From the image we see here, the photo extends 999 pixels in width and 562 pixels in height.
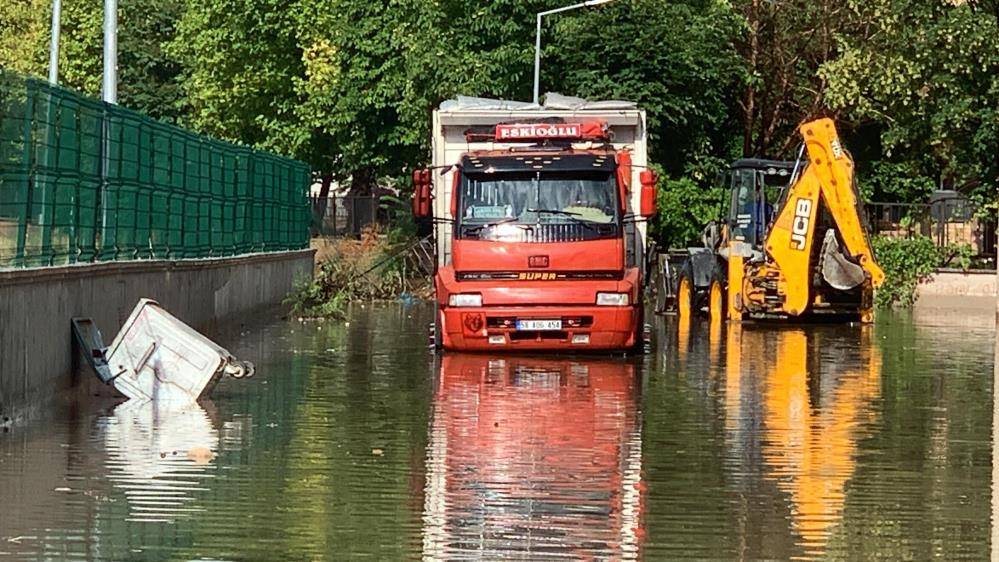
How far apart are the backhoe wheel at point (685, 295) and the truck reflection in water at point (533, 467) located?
14457 mm

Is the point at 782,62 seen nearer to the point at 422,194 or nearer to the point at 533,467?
the point at 422,194

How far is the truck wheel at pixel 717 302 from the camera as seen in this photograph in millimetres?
34969

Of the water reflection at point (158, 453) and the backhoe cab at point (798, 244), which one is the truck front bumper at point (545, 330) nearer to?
the water reflection at point (158, 453)

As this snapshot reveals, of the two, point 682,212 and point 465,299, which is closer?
point 465,299

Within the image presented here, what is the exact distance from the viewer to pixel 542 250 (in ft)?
80.1

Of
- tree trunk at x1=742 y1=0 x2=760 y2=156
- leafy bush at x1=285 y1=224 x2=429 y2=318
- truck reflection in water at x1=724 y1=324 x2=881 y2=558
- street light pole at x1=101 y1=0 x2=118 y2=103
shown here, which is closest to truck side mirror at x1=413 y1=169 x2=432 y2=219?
street light pole at x1=101 y1=0 x2=118 y2=103

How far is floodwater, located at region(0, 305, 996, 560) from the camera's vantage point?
1062 cm

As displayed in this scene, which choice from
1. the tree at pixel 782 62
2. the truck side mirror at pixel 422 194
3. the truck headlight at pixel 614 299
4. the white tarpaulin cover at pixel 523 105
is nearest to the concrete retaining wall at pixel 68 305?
the truck side mirror at pixel 422 194

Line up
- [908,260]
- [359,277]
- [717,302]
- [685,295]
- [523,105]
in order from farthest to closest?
[908,260] → [359,277] → [685,295] → [717,302] → [523,105]

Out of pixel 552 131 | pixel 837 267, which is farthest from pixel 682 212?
pixel 552 131

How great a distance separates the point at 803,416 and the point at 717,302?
56.3 ft

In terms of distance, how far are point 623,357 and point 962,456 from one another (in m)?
10.1

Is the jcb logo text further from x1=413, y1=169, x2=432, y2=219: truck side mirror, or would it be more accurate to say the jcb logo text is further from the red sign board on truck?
x1=413, y1=169, x2=432, y2=219: truck side mirror

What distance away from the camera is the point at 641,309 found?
25250 mm
